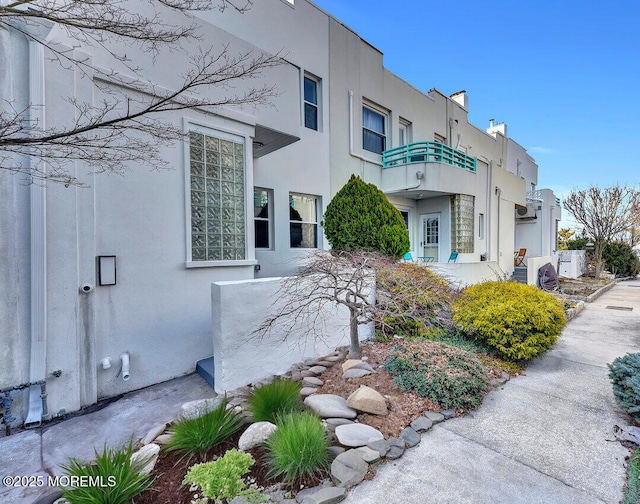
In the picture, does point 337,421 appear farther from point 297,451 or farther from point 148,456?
point 148,456

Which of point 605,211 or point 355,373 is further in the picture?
point 605,211

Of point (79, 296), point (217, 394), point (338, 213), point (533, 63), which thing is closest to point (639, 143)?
point (533, 63)

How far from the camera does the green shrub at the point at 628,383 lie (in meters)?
3.42

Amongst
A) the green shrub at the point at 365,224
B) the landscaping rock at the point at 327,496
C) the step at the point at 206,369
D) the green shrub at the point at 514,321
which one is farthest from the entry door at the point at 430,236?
the landscaping rock at the point at 327,496

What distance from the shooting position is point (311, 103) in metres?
8.92

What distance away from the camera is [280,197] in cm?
791

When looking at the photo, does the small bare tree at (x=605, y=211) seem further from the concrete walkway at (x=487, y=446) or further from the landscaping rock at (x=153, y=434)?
the landscaping rock at (x=153, y=434)

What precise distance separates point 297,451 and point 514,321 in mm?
4420

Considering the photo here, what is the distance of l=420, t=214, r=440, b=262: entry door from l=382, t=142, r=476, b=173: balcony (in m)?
2.27

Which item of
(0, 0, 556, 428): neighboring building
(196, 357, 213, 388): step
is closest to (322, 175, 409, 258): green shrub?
(0, 0, 556, 428): neighboring building

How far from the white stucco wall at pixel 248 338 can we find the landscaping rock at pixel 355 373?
3.24 feet

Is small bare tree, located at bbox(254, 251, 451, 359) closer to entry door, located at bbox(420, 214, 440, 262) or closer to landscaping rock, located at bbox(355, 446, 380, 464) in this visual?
landscaping rock, located at bbox(355, 446, 380, 464)

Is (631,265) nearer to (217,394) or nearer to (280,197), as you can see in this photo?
(280,197)

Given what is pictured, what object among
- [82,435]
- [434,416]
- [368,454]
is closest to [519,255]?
[434,416]
